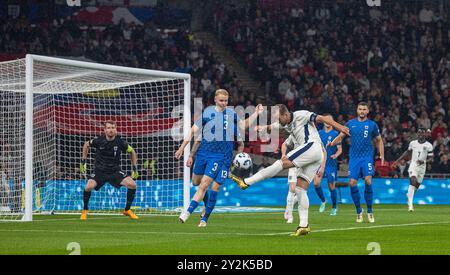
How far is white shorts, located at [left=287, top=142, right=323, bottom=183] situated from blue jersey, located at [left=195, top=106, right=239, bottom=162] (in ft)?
8.17

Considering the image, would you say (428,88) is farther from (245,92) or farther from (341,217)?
(341,217)

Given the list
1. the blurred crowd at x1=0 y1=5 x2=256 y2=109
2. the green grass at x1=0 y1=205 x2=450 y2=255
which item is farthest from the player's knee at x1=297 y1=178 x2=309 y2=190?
the blurred crowd at x1=0 y1=5 x2=256 y2=109

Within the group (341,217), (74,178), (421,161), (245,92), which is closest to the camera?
(341,217)

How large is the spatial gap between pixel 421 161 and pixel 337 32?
12818 mm

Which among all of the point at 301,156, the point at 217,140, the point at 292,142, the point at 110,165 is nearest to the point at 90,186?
the point at 110,165

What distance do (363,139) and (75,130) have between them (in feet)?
26.1

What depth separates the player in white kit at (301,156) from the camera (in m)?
14.4

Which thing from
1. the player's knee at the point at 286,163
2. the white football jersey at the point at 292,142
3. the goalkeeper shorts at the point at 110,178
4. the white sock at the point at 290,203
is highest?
the white football jersey at the point at 292,142

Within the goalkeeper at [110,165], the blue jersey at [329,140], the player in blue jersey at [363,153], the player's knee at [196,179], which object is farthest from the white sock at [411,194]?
the player's knee at [196,179]

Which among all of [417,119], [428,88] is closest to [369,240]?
[417,119]

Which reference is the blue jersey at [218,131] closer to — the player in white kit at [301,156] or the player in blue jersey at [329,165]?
the player in white kit at [301,156]

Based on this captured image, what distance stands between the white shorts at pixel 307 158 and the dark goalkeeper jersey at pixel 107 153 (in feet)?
20.8

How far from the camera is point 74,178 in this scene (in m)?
23.9

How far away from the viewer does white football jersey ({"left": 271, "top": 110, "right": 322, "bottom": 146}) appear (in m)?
14.8
